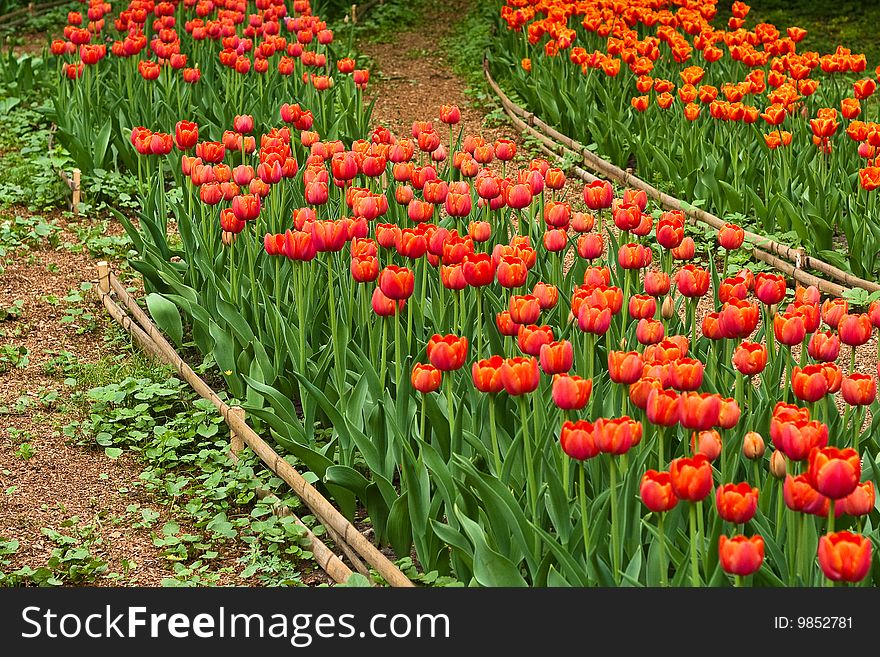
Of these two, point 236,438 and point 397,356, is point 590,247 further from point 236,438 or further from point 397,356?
point 236,438

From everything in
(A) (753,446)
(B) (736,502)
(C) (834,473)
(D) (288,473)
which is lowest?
(D) (288,473)

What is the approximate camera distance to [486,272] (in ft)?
11.6

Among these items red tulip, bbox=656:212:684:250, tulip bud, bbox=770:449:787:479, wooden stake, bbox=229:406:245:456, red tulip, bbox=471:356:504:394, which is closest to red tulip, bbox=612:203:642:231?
red tulip, bbox=656:212:684:250

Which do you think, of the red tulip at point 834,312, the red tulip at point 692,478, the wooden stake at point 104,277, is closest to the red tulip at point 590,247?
the red tulip at point 834,312

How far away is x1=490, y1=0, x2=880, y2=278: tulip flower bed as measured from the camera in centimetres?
587

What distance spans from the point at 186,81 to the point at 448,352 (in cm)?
445

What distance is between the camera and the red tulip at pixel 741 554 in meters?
2.33

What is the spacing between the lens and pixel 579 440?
8.52 feet

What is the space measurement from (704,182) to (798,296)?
10.2 feet

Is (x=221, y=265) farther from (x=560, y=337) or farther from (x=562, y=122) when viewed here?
(x=562, y=122)

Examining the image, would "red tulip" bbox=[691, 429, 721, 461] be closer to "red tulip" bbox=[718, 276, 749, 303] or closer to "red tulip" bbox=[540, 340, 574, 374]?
"red tulip" bbox=[540, 340, 574, 374]

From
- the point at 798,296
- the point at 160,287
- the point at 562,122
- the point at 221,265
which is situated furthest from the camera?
the point at 562,122

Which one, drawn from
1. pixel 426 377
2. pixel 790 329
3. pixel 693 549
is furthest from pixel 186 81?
pixel 693 549

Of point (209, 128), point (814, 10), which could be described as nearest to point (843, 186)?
point (209, 128)
